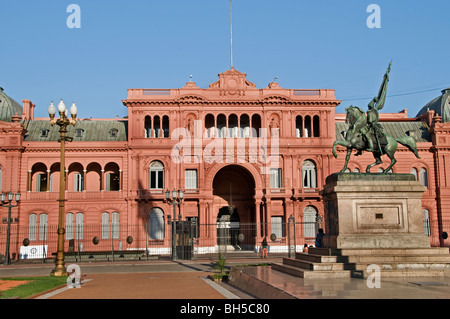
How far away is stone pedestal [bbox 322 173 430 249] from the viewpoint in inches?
644

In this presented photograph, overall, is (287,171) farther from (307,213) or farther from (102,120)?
(102,120)

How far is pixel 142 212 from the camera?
46.5m

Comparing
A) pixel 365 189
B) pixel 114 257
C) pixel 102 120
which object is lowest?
pixel 114 257

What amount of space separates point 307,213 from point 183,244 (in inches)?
635

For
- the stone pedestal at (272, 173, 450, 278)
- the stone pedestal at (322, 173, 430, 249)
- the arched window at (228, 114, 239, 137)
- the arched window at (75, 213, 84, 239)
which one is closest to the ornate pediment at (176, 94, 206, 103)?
the arched window at (228, 114, 239, 137)

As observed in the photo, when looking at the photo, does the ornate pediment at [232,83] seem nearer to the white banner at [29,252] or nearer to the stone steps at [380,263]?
the white banner at [29,252]

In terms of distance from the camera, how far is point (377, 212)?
16.8 metres

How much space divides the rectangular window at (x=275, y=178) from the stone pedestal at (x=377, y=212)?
30.5 m

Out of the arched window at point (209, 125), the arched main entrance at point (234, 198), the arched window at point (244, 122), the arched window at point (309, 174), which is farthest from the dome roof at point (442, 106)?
the arched window at point (209, 125)

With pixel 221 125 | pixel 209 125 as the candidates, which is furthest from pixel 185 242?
pixel 221 125

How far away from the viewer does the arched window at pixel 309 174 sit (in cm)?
4803

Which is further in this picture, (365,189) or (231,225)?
(231,225)

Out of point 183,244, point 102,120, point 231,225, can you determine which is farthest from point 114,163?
point 183,244
